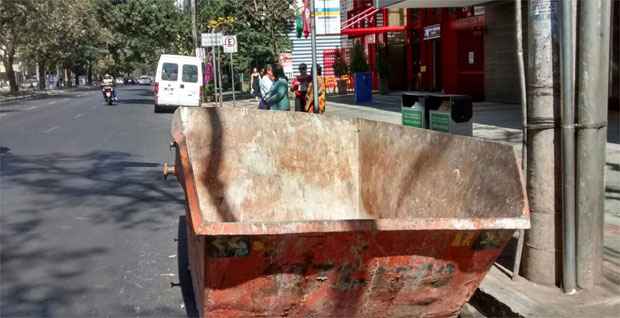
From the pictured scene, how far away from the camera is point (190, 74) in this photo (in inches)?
1020

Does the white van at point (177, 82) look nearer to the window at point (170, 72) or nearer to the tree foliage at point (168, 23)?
the window at point (170, 72)

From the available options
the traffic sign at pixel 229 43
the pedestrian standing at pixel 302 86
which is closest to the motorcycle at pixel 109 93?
the traffic sign at pixel 229 43

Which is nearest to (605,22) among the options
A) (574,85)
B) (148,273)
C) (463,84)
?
(574,85)

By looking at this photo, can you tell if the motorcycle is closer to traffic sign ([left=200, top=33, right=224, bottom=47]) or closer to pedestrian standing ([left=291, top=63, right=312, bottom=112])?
traffic sign ([left=200, top=33, right=224, bottom=47])

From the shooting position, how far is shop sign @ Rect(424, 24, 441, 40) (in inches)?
1033

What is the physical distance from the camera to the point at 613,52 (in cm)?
1630

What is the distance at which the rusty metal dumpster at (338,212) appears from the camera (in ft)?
10.6

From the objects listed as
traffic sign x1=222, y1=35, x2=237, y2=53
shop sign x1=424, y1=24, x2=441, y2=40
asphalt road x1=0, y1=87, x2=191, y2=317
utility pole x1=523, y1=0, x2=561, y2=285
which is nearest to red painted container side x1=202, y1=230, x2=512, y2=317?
utility pole x1=523, y1=0, x2=561, y2=285

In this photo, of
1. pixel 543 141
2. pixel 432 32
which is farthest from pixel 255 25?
pixel 543 141

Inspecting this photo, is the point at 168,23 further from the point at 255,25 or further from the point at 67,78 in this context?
the point at 67,78

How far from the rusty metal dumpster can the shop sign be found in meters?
21.5

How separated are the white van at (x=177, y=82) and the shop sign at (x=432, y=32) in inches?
365

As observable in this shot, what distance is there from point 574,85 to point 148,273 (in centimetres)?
368

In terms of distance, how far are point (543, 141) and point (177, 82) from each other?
872 inches
